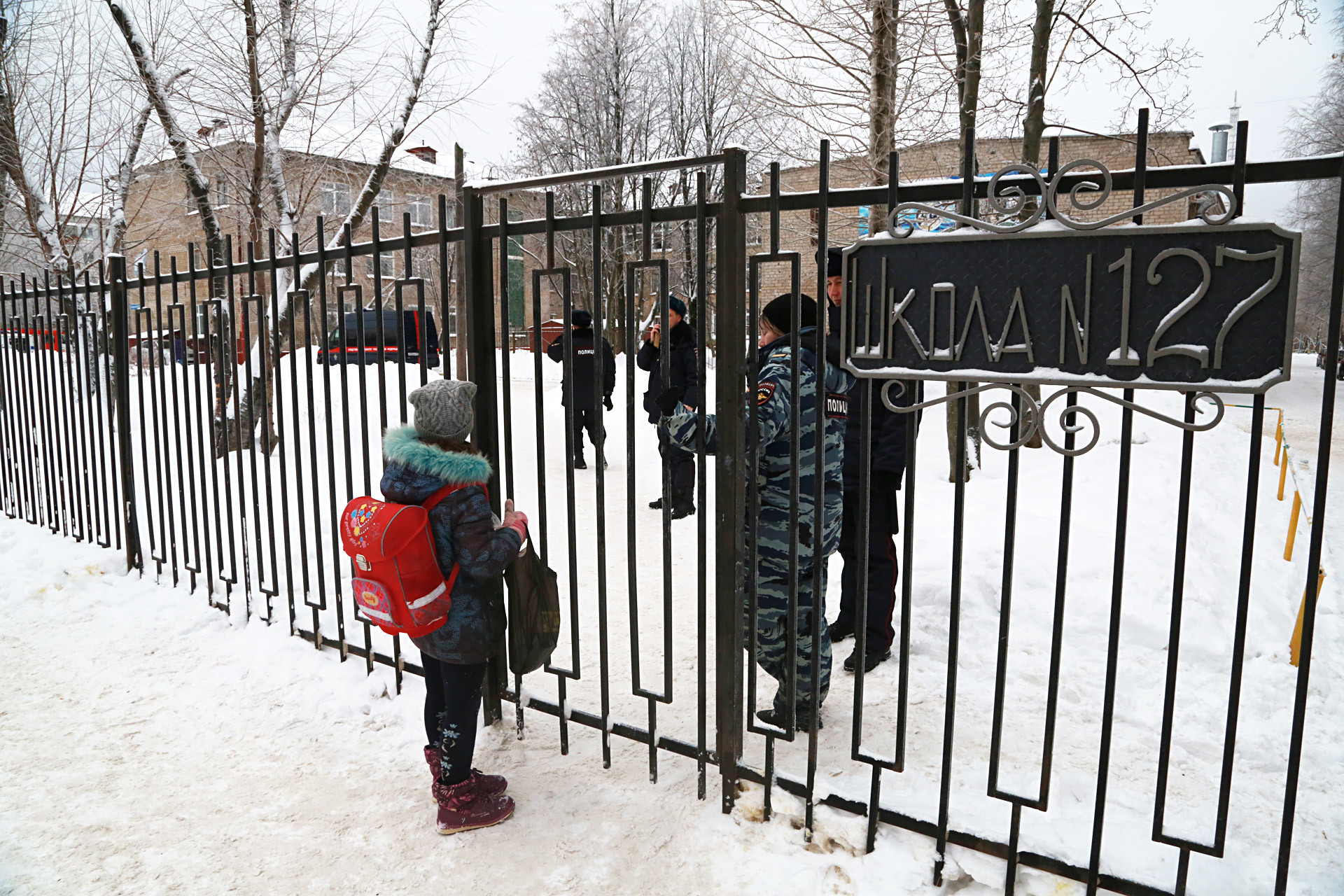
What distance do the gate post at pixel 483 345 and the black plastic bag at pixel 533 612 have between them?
0.42 meters

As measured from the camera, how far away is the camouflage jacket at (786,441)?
3057mm

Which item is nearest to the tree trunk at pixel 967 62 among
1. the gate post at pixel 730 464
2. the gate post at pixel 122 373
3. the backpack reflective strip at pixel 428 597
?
the gate post at pixel 730 464

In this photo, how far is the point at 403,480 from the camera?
291cm

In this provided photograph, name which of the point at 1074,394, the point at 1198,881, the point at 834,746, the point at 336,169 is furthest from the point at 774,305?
the point at 336,169

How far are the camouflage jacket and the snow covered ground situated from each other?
72 cm

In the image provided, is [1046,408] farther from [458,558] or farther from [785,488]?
[458,558]

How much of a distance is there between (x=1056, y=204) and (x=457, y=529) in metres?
2.11

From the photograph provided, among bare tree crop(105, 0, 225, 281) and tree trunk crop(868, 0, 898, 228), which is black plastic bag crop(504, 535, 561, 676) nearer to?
tree trunk crop(868, 0, 898, 228)

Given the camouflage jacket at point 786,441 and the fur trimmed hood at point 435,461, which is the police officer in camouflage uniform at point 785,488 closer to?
the camouflage jacket at point 786,441

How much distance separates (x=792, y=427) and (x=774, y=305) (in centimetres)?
83

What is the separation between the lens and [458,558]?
9.63 ft

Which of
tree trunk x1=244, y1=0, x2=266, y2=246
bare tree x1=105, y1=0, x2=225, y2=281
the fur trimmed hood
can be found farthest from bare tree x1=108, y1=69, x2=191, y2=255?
the fur trimmed hood

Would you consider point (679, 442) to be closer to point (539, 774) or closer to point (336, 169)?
point (539, 774)

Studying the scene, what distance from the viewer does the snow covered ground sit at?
2.80 m
